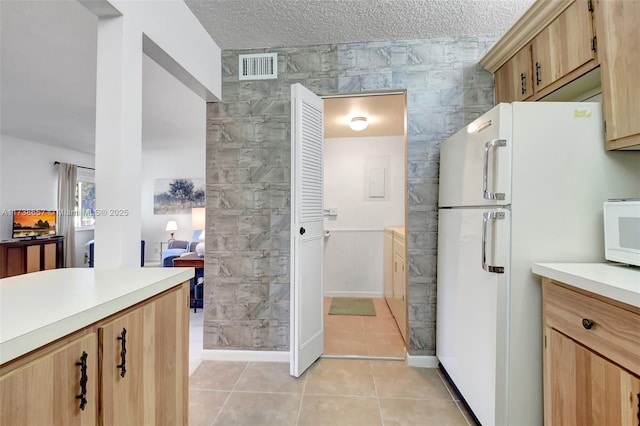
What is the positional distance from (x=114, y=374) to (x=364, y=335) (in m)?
2.25

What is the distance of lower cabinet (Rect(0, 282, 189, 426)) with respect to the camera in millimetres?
563

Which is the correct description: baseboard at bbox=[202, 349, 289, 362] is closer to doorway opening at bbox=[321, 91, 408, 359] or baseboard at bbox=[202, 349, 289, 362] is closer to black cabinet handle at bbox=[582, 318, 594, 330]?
doorway opening at bbox=[321, 91, 408, 359]

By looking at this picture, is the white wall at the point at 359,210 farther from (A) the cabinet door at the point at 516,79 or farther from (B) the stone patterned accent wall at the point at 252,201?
(A) the cabinet door at the point at 516,79

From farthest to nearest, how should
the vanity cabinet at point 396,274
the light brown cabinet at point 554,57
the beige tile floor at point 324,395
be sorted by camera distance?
the vanity cabinet at point 396,274 < the beige tile floor at point 324,395 < the light brown cabinet at point 554,57

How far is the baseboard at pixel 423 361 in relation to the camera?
2.11 metres

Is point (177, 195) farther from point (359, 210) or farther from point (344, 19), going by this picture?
point (344, 19)

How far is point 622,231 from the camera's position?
1.12 metres

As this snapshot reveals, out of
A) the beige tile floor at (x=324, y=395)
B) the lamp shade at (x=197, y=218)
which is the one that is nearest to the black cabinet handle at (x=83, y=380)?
the beige tile floor at (x=324, y=395)

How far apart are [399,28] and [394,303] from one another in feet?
8.41

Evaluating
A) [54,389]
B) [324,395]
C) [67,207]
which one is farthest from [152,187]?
[54,389]

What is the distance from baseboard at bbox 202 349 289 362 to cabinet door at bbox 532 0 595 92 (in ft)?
8.17

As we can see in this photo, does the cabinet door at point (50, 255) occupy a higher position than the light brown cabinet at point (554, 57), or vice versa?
the light brown cabinet at point (554, 57)

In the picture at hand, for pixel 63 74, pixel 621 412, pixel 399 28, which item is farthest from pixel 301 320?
pixel 63 74

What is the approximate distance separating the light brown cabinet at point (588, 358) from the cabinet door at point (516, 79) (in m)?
1.22
